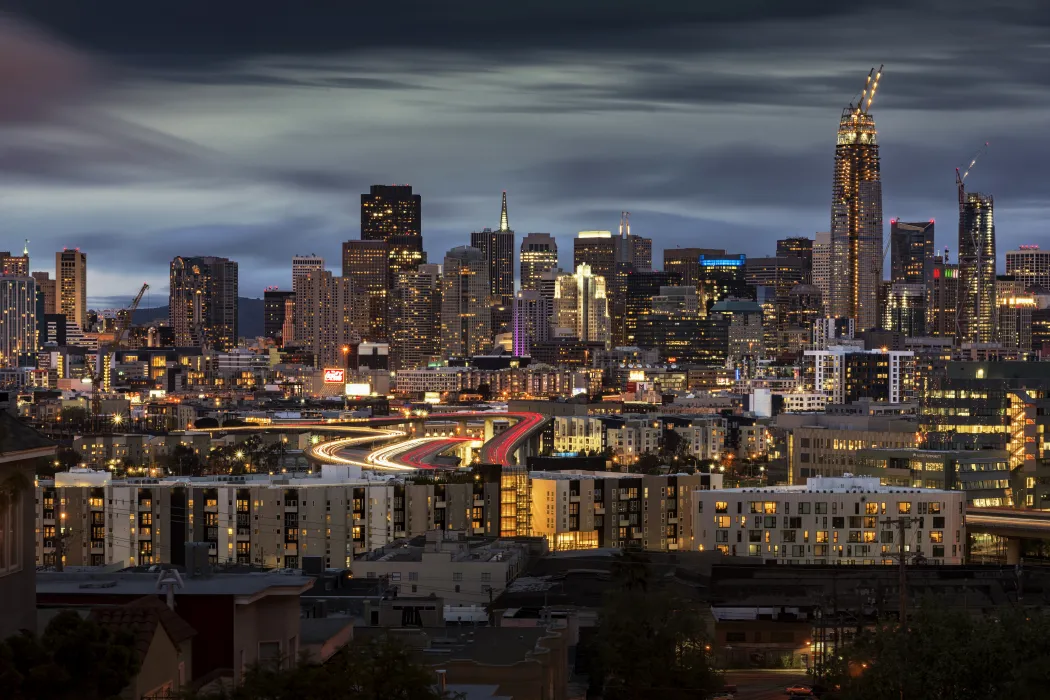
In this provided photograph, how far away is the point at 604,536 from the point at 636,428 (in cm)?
9083

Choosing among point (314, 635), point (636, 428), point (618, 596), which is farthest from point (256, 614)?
point (636, 428)

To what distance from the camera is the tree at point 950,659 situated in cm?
3328

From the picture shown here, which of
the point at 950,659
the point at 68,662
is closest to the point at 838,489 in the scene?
the point at 950,659

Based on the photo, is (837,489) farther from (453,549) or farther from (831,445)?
(831,445)

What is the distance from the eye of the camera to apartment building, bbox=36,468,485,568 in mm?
94875

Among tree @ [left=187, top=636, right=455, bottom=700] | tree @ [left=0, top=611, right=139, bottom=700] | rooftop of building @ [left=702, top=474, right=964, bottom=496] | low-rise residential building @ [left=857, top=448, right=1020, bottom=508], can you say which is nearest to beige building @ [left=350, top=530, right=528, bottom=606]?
rooftop of building @ [left=702, top=474, right=964, bottom=496]

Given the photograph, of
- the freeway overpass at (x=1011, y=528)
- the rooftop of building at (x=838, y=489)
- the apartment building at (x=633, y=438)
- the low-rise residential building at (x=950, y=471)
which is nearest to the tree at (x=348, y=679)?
the rooftop of building at (x=838, y=489)

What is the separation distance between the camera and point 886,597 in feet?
214

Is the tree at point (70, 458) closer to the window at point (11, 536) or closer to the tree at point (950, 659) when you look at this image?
the tree at point (950, 659)

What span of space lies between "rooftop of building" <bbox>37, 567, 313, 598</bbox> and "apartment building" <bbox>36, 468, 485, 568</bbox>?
67980 millimetres

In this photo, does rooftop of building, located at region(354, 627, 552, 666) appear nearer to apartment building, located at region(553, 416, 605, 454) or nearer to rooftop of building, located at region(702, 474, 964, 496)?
rooftop of building, located at region(702, 474, 964, 496)

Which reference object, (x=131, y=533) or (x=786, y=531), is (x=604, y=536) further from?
(x=131, y=533)

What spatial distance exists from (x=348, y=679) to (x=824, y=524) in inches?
2964

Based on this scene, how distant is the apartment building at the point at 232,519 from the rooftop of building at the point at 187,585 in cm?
6798
